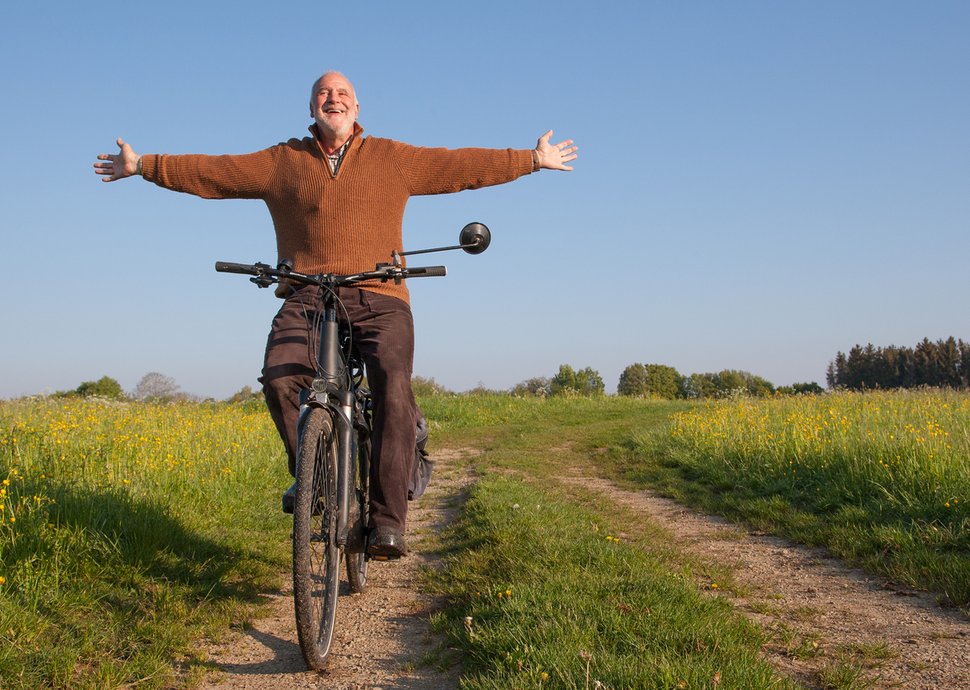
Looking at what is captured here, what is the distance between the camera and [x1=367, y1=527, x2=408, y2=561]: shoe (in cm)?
383

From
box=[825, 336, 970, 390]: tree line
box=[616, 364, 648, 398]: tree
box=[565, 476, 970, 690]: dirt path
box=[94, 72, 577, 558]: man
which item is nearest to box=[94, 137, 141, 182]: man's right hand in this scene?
box=[94, 72, 577, 558]: man

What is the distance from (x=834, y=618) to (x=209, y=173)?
425cm

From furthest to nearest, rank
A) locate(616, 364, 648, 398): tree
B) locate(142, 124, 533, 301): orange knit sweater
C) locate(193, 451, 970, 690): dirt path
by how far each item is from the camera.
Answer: locate(616, 364, 648, 398): tree, locate(142, 124, 533, 301): orange knit sweater, locate(193, 451, 970, 690): dirt path

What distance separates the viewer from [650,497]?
28.0 feet

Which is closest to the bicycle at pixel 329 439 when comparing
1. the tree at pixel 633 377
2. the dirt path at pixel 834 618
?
the dirt path at pixel 834 618

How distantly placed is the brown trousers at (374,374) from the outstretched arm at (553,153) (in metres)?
1.31

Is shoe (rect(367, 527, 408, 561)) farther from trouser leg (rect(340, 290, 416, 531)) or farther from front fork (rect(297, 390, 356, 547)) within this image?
front fork (rect(297, 390, 356, 547))

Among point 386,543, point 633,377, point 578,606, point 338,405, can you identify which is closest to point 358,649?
point 386,543

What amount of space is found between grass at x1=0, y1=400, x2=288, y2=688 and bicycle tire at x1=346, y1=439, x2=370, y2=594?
23.1 inches

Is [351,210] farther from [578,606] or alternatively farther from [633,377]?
[633,377]

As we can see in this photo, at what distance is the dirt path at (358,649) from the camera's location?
3.24 meters

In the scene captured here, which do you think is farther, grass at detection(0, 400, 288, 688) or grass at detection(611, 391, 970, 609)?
grass at detection(611, 391, 970, 609)

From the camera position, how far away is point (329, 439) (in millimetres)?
3648

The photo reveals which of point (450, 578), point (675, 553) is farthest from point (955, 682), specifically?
point (450, 578)
